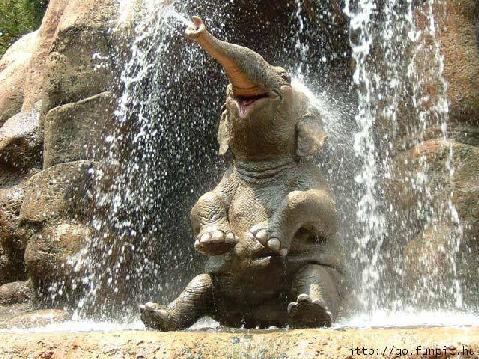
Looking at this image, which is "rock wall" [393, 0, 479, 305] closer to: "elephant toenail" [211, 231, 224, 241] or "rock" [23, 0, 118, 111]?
"elephant toenail" [211, 231, 224, 241]

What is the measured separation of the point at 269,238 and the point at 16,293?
268 cm

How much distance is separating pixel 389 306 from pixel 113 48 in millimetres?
2672

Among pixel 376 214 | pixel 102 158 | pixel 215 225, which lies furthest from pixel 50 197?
pixel 376 214

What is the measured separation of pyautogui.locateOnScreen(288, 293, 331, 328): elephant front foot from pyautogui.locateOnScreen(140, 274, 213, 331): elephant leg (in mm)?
592

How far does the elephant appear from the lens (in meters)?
4.01

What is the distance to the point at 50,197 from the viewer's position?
18.3ft

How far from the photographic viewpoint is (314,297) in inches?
153

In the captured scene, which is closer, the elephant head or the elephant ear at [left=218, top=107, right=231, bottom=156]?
the elephant head

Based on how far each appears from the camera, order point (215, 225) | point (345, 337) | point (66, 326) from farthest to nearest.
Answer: point (66, 326) < point (215, 225) < point (345, 337)

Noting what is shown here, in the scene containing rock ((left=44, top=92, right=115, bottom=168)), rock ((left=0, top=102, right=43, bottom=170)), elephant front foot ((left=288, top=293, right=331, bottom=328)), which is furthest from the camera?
rock ((left=0, top=102, right=43, bottom=170))

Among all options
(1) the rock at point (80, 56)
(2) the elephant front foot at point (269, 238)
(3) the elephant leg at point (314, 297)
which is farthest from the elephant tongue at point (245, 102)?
(1) the rock at point (80, 56)

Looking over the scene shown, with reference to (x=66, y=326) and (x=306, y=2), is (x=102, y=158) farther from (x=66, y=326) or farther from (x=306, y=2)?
(x=306, y=2)

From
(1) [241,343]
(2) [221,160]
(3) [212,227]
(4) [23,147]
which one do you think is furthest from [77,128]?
(1) [241,343]

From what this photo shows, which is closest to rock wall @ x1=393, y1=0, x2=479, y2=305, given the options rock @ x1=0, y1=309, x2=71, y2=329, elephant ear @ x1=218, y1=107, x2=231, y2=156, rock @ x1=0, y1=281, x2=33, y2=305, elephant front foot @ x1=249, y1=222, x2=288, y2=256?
elephant ear @ x1=218, y1=107, x2=231, y2=156
